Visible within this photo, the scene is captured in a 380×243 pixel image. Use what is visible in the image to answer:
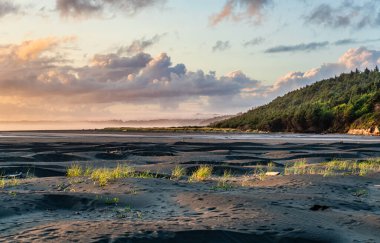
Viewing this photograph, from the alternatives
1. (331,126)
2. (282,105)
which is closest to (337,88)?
(282,105)

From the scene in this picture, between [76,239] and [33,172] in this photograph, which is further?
[33,172]

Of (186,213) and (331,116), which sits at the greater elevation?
(331,116)

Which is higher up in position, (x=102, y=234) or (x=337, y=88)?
(x=337, y=88)

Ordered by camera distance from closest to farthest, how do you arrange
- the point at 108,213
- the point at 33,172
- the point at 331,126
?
the point at 108,213 → the point at 33,172 → the point at 331,126

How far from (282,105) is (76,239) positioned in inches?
7266

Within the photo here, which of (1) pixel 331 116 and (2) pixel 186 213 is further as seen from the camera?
(1) pixel 331 116

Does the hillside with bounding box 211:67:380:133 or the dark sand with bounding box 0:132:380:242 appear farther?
the hillside with bounding box 211:67:380:133

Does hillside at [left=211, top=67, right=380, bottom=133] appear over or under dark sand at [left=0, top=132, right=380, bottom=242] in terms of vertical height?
over

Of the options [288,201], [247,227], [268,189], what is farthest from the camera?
[268,189]

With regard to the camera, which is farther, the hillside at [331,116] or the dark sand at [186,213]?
the hillside at [331,116]

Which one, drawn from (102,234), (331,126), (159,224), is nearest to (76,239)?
(102,234)

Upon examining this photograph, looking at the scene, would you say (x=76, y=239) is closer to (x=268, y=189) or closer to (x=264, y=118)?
(x=268, y=189)

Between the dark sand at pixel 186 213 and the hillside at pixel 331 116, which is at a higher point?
the hillside at pixel 331 116

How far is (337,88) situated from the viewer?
179 m
